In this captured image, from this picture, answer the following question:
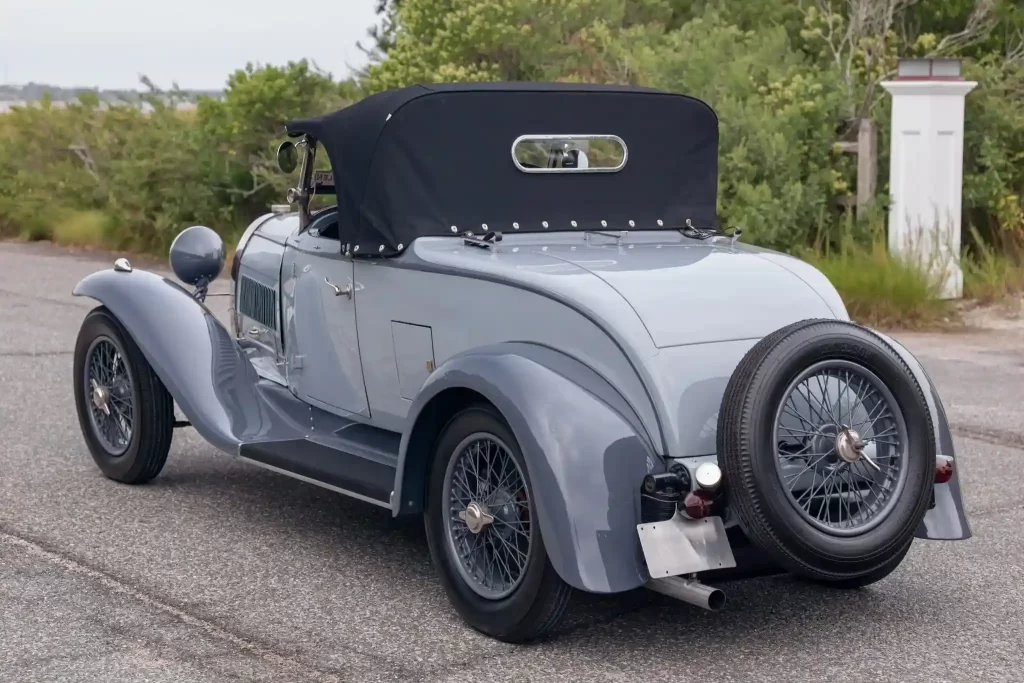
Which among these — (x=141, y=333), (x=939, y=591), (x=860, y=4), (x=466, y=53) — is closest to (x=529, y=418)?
(x=939, y=591)

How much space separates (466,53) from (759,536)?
Answer: 522 inches

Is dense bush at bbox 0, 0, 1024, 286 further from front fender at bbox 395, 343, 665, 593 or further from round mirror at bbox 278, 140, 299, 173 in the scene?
front fender at bbox 395, 343, 665, 593

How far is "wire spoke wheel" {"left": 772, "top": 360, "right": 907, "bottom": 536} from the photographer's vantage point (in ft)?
13.8

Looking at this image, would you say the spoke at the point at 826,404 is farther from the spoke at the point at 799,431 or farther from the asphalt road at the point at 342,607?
the asphalt road at the point at 342,607

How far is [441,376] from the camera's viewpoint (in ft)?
15.0

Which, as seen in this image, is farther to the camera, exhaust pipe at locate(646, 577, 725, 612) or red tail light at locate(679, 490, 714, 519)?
red tail light at locate(679, 490, 714, 519)

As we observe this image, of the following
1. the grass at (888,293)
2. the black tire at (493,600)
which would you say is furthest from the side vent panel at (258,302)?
the grass at (888,293)

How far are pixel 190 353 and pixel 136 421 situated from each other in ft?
1.46

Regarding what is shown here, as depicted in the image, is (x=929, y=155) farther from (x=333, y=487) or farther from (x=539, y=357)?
(x=539, y=357)

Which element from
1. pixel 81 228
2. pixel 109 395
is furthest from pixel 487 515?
pixel 81 228

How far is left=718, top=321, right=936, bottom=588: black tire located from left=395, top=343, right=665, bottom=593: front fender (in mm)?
303

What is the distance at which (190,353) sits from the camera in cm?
616

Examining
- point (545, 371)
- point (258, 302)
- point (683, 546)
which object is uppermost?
point (545, 371)

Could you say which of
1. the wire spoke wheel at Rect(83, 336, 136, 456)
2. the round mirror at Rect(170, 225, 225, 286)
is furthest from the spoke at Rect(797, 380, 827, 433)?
the round mirror at Rect(170, 225, 225, 286)
